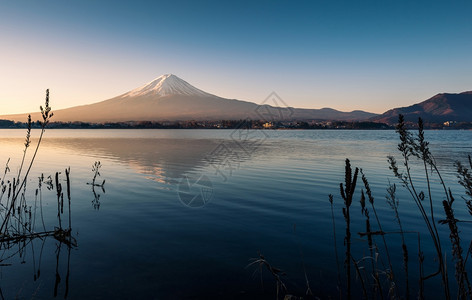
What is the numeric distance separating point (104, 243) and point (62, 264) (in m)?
1.65

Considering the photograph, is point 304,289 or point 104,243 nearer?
point 304,289

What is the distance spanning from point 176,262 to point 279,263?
287 centimetres

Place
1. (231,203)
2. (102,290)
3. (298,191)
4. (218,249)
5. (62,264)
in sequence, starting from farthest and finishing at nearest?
(298,191)
(231,203)
(218,249)
(62,264)
(102,290)

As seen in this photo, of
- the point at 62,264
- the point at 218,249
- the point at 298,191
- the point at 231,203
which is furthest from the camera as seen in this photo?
the point at 298,191

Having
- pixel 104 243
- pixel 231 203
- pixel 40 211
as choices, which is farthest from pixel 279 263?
pixel 40 211

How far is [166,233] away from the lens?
10.0 m

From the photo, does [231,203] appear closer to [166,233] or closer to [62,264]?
[166,233]

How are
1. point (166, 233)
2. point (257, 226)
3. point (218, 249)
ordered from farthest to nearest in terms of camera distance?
1. point (257, 226)
2. point (166, 233)
3. point (218, 249)

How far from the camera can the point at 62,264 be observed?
742 cm

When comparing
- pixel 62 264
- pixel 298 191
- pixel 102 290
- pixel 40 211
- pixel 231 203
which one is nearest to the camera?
pixel 102 290

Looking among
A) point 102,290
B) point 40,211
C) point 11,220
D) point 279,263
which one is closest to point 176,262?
point 102,290

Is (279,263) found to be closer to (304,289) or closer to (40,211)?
(304,289)

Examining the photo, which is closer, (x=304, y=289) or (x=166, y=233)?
(x=304, y=289)

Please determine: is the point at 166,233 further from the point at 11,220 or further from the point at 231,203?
the point at 11,220
